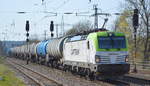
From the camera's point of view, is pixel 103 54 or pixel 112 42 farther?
pixel 112 42

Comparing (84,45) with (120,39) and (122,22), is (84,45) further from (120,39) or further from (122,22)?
(122,22)

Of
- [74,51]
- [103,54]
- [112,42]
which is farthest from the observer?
[74,51]

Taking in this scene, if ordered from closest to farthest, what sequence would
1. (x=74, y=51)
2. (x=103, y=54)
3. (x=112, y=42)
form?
(x=103, y=54) → (x=112, y=42) → (x=74, y=51)

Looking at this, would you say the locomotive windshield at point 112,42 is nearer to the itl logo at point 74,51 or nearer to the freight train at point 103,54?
the freight train at point 103,54

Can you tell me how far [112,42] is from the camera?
80.8ft

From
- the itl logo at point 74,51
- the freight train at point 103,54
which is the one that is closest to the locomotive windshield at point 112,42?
the freight train at point 103,54

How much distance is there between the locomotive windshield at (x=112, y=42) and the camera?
2436 centimetres

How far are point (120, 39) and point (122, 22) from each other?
52305mm

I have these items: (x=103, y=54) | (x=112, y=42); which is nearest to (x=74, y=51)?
(x=112, y=42)

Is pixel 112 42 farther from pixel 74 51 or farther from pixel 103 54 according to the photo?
pixel 74 51

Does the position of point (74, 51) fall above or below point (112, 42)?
below

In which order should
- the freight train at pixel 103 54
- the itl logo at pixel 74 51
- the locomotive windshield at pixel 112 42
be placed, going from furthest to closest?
the itl logo at pixel 74 51, the locomotive windshield at pixel 112 42, the freight train at pixel 103 54

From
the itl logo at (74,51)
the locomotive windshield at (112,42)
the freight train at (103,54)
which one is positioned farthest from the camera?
the itl logo at (74,51)

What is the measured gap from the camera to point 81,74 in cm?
2933
